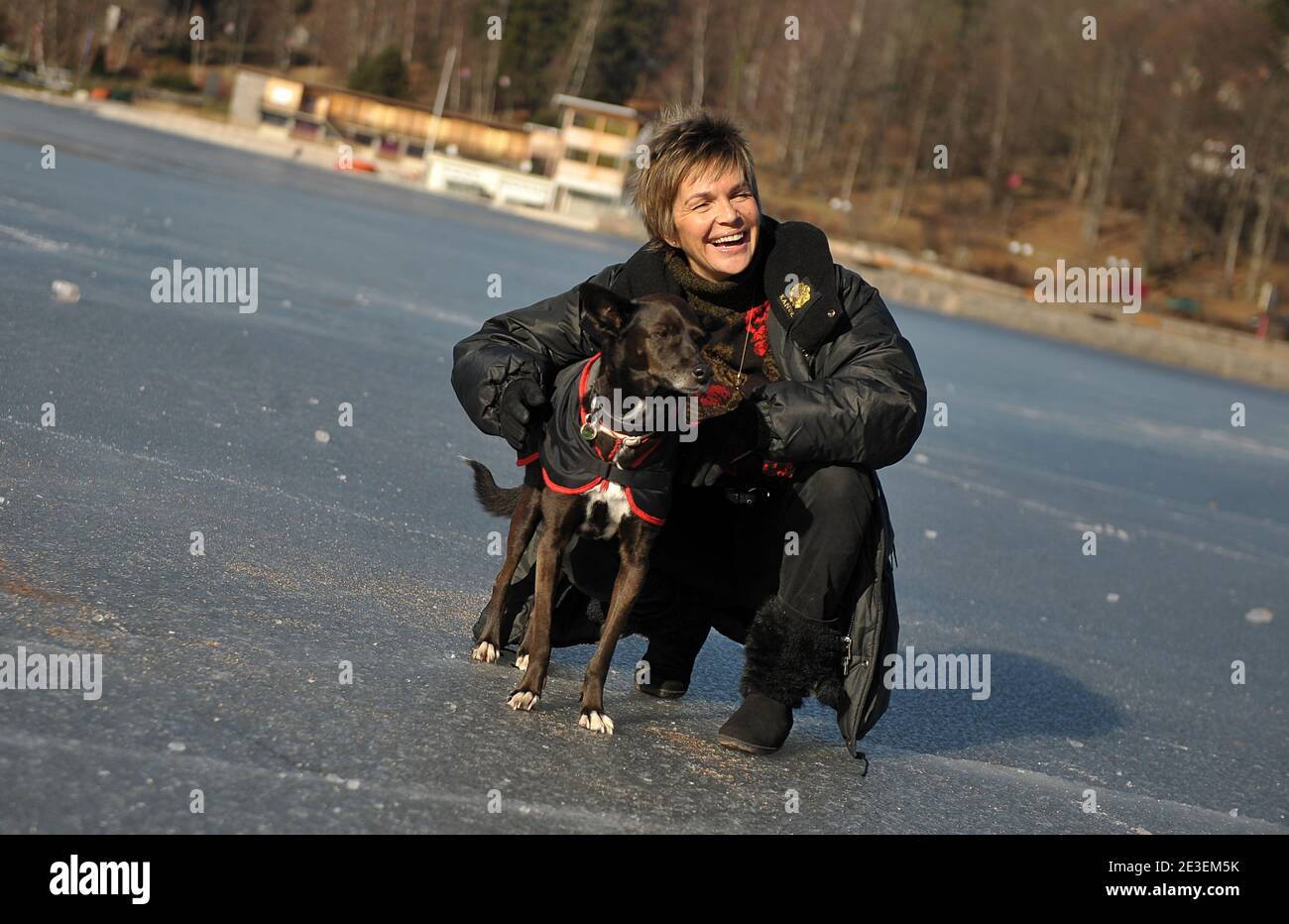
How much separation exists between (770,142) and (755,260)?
258 ft

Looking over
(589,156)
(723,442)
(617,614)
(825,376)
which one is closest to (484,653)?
(617,614)

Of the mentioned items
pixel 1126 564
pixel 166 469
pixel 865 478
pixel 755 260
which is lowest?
pixel 1126 564

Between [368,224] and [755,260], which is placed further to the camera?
[368,224]

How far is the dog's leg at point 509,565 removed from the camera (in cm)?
416

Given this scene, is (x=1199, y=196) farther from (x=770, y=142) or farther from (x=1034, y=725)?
(x=1034, y=725)

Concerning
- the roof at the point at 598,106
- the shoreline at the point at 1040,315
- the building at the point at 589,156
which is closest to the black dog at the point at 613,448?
the shoreline at the point at 1040,315

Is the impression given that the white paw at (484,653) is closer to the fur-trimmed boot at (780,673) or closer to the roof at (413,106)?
the fur-trimmed boot at (780,673)

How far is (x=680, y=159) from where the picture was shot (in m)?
4.27

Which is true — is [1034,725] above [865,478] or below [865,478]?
below

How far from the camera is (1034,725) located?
5.24 meters

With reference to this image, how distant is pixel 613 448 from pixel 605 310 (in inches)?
17.9

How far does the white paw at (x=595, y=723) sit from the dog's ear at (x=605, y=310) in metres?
1.02

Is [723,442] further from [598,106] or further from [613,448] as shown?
[598,106]
